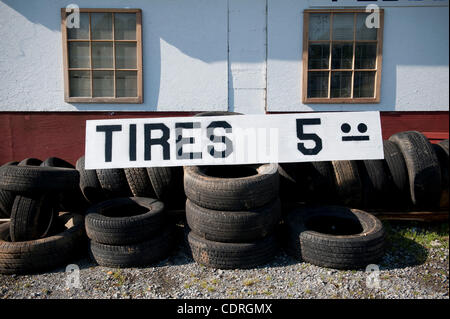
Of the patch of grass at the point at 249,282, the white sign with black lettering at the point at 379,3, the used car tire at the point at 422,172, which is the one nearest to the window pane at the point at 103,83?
the white sign with black lettering at the point at 379,3

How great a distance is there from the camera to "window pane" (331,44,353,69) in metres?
5.45

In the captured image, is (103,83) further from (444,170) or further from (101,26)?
(444,170)

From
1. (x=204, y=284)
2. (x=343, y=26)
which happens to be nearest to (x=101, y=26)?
(x=343, y=26)

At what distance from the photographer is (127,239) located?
3223 millimetres

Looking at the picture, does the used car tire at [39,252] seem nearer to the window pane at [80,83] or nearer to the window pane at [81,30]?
the window pane at [80,83]

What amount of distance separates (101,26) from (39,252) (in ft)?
12.5

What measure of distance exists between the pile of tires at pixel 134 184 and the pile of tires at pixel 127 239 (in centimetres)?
45

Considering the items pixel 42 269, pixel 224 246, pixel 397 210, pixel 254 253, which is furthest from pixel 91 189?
pixel 397 210

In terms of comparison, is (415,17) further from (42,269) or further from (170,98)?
(42,269)

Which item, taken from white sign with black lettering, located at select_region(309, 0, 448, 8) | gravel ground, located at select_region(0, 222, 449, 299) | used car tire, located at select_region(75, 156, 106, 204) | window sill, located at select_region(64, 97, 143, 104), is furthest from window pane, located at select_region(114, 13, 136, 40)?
gravel ground, located at select_region(0, 222, 449, 299)

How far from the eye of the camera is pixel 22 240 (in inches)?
129

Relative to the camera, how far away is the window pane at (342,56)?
17.9 feet

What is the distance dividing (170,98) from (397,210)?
381 centimetres

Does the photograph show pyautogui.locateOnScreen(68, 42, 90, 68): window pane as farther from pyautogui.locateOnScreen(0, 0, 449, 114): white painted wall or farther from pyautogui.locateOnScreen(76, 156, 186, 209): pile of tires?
pyautogui.locateOnScreen(76, 156, 186, 209): pile of tires
